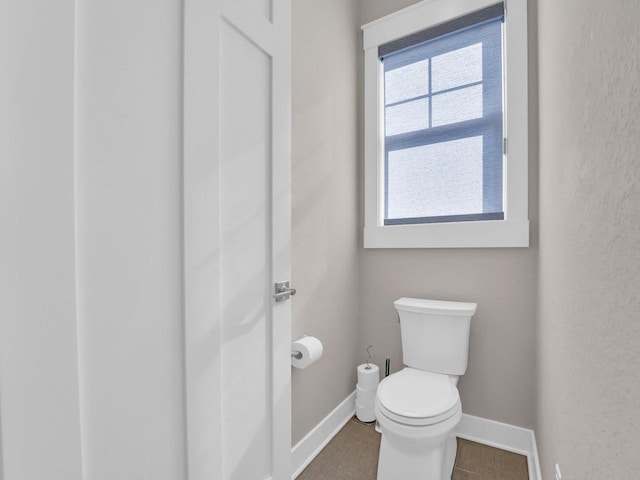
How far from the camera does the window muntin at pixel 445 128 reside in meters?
1.77

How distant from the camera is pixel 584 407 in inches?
26.5

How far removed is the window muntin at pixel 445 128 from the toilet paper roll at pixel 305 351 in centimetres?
102

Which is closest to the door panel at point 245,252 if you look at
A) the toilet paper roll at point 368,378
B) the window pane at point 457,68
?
the toilet paper roll at point 368,378

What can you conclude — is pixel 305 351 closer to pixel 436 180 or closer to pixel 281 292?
pixel 281 292

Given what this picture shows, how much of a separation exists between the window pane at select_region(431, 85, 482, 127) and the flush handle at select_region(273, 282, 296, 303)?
140 centimetres

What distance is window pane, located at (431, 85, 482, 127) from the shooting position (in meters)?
1.81

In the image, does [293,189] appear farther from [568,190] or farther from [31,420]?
[31,420]

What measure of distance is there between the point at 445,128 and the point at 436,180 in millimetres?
312

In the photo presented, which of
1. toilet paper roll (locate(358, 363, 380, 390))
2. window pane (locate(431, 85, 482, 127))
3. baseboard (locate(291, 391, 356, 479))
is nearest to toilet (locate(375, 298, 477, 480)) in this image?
toilet paper roll (locate(358, 363, 380, 390))

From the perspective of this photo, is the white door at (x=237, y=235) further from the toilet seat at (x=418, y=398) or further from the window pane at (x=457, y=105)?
the window pane at (x=457, y=105)

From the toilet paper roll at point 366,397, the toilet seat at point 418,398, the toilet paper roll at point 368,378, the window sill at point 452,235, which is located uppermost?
the window sill at point 452,235

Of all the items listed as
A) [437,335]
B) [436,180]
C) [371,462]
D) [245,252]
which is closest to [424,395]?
[437,335]

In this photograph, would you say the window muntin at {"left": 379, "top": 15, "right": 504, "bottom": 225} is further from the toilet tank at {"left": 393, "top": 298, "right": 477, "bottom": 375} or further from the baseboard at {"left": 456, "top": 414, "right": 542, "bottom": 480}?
the baseboard at {"left": 456, "top": 414, "right": 542, "bottom": 480}

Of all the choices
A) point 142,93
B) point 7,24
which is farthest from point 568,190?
point 7,24
